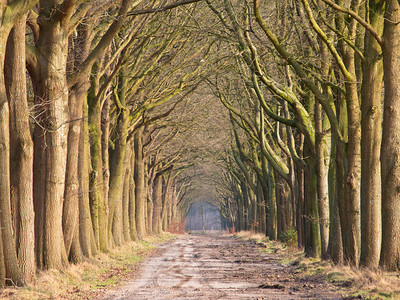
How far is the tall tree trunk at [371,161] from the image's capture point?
1141 cm

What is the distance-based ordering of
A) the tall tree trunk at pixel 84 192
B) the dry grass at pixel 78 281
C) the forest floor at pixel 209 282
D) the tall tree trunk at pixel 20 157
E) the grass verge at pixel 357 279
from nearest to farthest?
the grass verge at pixel 357 279 → the dry grass at pixel 78 281 → the forest floor at pixel 209 282 → the tall tree trunk at pixel 20 157 → the tall tree trunk at pixel 84 192

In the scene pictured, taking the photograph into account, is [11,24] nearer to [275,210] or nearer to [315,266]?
[315,266]

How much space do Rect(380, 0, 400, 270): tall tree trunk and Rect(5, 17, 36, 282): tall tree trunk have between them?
6874mm

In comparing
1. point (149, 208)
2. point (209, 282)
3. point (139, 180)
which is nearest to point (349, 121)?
point (209, 282)

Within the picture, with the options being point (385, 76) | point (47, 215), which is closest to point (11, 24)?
point (47, 215)

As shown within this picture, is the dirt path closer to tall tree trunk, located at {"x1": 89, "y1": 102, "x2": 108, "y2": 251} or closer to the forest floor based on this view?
the forest floor

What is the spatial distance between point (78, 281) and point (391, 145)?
280 inches

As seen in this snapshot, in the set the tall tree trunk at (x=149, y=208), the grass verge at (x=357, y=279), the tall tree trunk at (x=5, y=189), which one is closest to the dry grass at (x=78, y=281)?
the tall tree trunk at (x=5, y=189)

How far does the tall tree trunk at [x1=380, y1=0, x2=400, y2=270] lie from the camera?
10531 mm

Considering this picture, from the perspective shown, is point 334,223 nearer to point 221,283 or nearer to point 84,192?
point 221,283

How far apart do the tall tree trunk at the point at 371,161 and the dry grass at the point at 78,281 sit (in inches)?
219

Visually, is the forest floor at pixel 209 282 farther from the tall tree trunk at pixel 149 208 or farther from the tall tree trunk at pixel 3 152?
the tall tree trunk at pixel 149 208

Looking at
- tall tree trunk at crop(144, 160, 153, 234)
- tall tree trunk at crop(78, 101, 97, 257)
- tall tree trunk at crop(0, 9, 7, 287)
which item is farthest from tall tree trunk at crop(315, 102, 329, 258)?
tall tree trunk at crop(144, 160, 153, 234)

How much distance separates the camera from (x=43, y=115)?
11.6m
